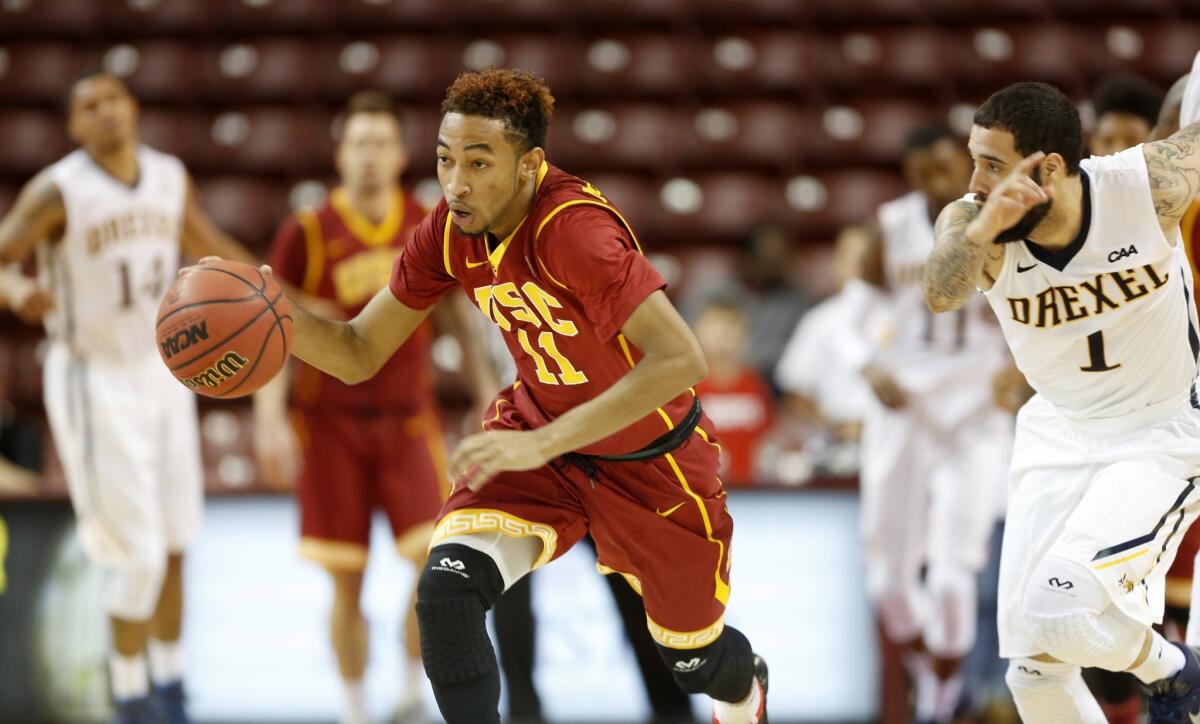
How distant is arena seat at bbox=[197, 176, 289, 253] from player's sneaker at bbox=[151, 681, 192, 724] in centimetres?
513

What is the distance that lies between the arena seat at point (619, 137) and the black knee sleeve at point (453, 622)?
722cm

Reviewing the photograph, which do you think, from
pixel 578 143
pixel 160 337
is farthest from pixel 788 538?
pixel 578 143

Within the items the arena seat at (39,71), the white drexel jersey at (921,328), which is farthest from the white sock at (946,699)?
the arena seat at (39,71)

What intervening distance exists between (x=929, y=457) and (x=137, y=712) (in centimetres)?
361

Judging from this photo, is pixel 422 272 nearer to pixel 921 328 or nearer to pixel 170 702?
pixel 170 702

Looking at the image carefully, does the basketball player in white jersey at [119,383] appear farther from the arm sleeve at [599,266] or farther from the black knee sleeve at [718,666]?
the arm sleeve at [599,266]

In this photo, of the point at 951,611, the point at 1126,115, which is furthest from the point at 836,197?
the point at 1126,115

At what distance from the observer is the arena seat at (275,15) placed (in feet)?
39.1

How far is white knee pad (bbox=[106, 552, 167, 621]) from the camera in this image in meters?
6.04

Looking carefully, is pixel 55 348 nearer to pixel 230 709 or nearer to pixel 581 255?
pixel 230 709

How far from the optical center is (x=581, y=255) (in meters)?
3.71

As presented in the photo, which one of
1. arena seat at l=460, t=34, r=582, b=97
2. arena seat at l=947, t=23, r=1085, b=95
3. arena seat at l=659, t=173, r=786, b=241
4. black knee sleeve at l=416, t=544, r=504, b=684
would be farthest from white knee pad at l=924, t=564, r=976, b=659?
arena seat at l=460, t=34, r=582, b=97

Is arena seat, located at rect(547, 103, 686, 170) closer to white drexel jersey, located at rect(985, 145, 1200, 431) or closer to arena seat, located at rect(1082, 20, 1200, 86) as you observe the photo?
arena seat, located at rect(1082, 20, 1200, 86)

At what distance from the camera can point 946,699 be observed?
6.67m
